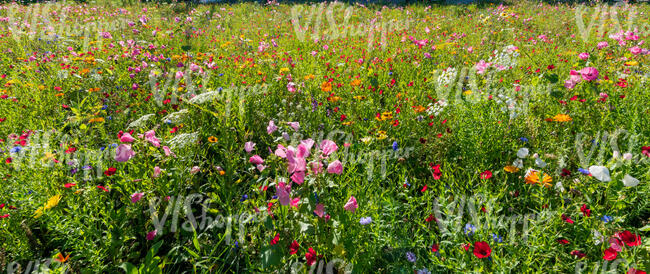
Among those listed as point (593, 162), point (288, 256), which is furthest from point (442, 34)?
point (288, 256)

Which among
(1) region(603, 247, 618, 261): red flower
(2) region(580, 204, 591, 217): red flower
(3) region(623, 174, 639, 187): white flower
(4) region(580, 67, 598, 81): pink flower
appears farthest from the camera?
(4) region(580, 67, 598, 81): pink flower

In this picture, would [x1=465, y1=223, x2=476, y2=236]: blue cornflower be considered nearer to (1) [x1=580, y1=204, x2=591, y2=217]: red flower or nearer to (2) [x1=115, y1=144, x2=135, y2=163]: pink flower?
(1) [x1=580, y1=204, x2=591, y2=217]: red flower

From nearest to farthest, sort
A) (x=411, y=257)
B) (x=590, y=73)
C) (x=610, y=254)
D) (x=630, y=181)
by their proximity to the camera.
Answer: (x=610, y=254), (x=630, y=181), (x=411, y=257), (x=590, y=73)

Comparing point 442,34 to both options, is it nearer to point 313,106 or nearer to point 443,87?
point 443,87

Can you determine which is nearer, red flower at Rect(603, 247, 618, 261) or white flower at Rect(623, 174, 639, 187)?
red flower at Rect(603, 247, 618, 261)

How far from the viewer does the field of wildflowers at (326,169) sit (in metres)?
1.42

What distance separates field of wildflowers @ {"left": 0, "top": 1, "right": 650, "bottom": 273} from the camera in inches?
55.8

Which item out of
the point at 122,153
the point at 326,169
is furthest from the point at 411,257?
the point at 122,153

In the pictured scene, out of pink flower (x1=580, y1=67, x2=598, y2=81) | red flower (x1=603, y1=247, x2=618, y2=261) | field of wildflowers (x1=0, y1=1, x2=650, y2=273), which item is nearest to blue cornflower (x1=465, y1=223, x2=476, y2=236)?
field of wildflowers (x1=0, y1=1, x2=650, y2=273)

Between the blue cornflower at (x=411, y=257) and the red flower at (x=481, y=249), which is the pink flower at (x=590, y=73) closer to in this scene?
the red flower at (x=481, y=249)

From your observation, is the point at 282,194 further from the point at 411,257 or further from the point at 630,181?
the point at 630,181

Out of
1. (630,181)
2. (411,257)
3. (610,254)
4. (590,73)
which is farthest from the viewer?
(590,73)

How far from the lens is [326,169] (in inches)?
55.1

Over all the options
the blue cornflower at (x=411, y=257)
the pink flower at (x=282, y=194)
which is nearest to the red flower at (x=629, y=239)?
the blue cornflower at (x=411, y=257)
